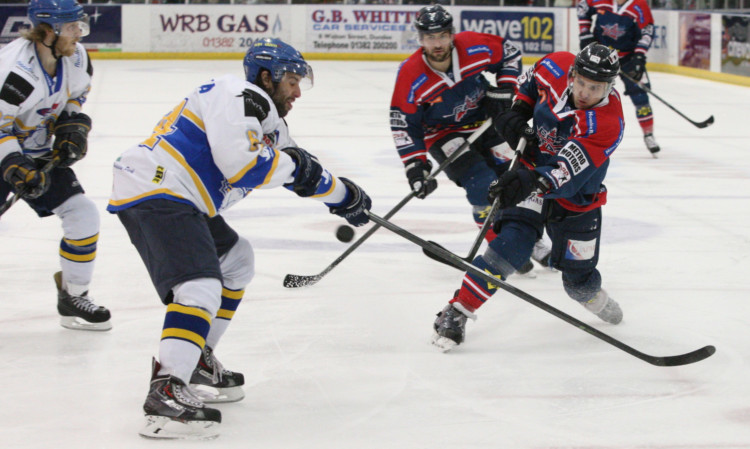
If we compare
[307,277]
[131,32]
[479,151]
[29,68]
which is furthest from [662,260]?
[131,32]

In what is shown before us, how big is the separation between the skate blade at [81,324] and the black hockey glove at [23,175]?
513 mm

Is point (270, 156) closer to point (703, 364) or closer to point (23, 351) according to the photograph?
point (23, 351)

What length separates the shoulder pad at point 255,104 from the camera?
241cm

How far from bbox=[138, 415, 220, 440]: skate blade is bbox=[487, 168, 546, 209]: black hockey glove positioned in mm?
1169

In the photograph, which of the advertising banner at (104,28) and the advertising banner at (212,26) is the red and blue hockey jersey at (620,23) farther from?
the advertising banner at (104,28)

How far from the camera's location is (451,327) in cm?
323

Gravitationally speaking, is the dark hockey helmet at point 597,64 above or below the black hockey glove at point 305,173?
above

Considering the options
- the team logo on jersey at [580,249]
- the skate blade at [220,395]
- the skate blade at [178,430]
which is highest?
the team logo on jersey at [580,249]

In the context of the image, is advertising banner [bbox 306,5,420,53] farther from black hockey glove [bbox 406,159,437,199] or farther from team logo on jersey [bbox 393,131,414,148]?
black hockey glove [bbox 406,159,437,199]

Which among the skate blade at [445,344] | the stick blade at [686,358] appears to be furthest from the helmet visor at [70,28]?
the stick blade at [686,358]

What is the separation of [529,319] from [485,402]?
2.95 feet

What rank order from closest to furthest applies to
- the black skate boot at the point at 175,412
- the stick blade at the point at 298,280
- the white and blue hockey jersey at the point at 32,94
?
the black skate boot at the point at 175,412 < the white and blue hockey jersey at the point at 32,94 < the stick blade at the point at 298,280

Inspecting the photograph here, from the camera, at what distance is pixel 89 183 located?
6.05m

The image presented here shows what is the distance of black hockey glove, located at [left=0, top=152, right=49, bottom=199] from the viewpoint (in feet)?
10.2
